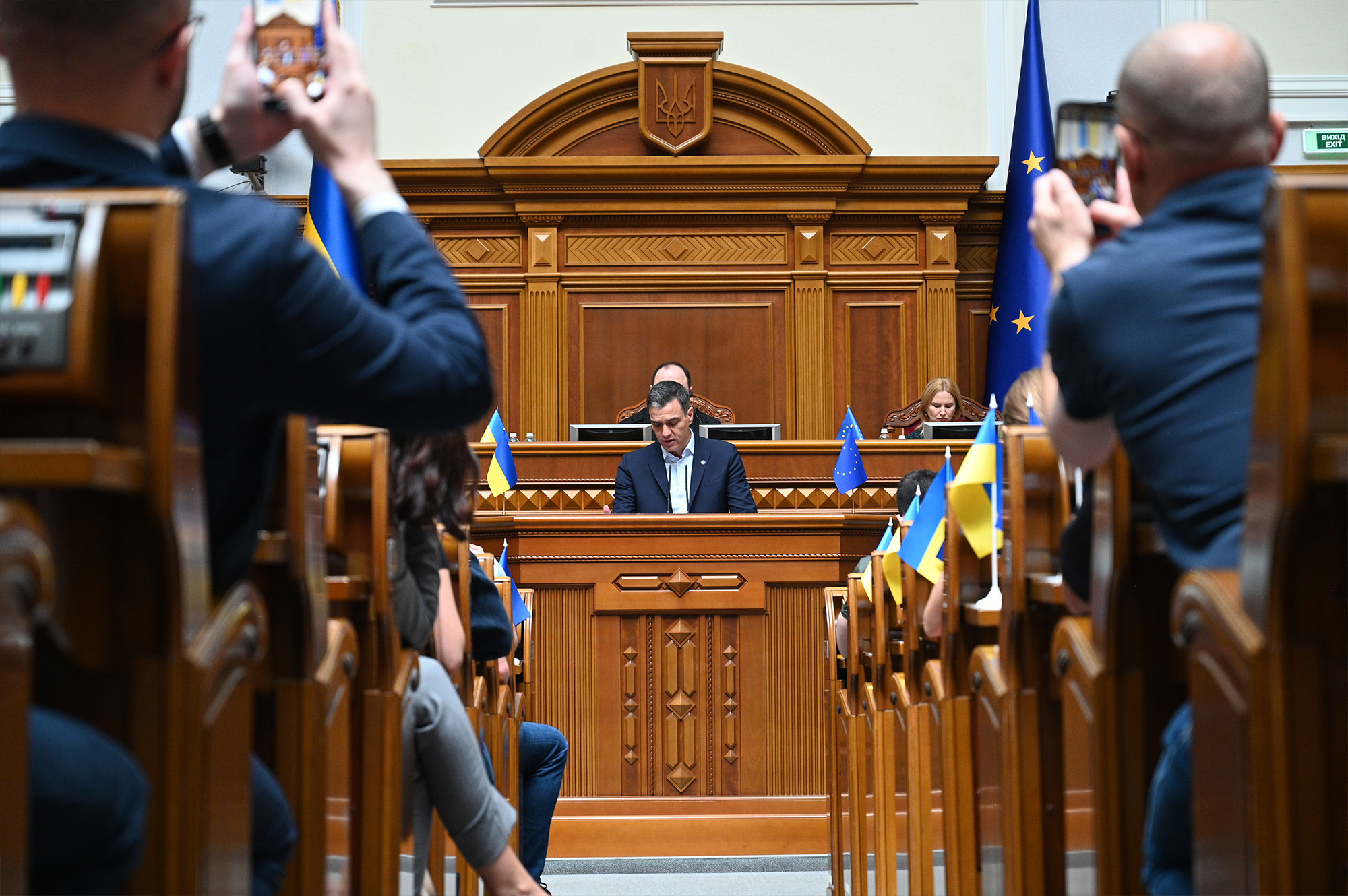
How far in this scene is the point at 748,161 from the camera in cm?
909

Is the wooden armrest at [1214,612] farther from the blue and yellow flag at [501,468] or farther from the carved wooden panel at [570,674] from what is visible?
the blue and yellow flag at [501,468]

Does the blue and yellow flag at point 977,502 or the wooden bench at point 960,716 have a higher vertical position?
the blue and yellow flag at point 977,502

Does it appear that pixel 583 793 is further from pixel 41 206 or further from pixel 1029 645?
pixel 41 206

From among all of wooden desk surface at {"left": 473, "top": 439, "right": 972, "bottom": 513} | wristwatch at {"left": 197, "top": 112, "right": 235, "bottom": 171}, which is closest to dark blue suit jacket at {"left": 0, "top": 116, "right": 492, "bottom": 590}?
wristwatch at {"left": 197, "top": 112, "right": 235, "bottom": 171}

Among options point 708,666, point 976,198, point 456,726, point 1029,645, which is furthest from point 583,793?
point 976,198

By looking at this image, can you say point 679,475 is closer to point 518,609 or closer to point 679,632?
point 679,632

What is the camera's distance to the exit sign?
973 centimetres

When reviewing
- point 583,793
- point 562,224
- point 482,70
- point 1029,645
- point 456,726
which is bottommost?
point 583,793

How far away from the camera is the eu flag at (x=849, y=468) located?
582 cm

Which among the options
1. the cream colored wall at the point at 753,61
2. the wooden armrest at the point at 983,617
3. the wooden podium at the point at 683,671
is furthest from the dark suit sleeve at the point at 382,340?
the cream colored wall at the point at 753,61

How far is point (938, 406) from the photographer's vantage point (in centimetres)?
773

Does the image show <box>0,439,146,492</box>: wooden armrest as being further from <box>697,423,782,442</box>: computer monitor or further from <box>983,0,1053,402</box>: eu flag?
<box>983,0,1053,402</box>: eu flag

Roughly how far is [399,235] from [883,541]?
8.15 feet

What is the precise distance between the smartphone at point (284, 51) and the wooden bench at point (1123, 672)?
1.05 metres
